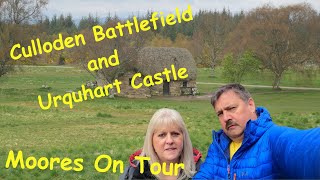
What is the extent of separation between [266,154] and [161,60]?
1773 inches

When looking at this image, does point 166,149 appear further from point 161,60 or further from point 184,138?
point 161,60

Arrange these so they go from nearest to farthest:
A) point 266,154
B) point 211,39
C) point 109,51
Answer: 1. point 266,154
2. point 109,51
3. point 211,39

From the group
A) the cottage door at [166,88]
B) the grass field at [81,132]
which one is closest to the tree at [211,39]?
the cottage door at [166,88]

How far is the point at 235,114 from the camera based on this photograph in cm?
298

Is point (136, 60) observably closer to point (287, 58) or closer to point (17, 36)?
point (17, 36)

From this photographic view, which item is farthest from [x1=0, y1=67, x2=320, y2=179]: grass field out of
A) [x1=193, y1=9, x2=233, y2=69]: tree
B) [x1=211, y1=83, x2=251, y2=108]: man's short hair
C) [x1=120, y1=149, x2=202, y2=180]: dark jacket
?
[x1=193, y1=9, x2=233, y2=69]: tree

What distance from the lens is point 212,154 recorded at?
3.04 metres

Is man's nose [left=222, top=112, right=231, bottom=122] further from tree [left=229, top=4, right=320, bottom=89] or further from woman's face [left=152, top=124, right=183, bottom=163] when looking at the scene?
tree [left=229, top=4, right=320, bottom=89]

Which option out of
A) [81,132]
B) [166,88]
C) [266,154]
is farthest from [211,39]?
[266,154]

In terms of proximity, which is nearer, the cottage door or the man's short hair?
the man's short hair

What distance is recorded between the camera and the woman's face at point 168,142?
3.68 metres

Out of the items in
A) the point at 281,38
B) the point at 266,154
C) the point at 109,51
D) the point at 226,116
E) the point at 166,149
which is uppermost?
the point at 281,38

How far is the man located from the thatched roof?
41835mm

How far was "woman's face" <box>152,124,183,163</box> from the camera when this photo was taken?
145 inches
